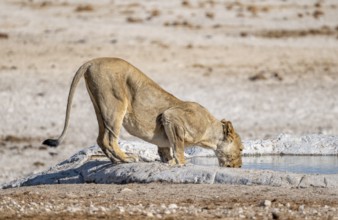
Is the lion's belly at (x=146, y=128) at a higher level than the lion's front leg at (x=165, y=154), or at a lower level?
higher

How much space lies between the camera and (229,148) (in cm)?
1215

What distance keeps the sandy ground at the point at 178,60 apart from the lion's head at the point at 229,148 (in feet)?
6.03

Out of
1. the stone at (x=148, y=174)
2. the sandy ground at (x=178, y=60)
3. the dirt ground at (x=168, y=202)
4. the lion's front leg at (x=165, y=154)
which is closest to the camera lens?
the dirt ground at (x=168, y=202)

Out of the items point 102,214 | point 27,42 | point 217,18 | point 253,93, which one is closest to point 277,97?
point 253,93

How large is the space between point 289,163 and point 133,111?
222 centimetres

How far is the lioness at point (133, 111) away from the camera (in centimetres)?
1158

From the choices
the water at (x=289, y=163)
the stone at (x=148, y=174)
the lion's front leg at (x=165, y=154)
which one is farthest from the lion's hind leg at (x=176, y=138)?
the water at (x=289, y=163)

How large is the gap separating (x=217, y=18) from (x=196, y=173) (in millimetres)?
21115

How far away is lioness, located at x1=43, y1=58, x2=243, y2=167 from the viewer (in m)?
11.6

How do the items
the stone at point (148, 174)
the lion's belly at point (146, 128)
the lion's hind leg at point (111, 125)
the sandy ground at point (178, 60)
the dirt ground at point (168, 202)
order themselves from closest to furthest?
1. the dirt ground at point (168, 202)
2. the stone at point (148, 174)
3. the lion's hind leg at point (111, 125)
4. the lion's belly at point (146, 128)
5. the sandy ground at point (178, 60)

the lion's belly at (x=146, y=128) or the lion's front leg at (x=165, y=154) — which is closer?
the lion's belly at (x=146, y=128)

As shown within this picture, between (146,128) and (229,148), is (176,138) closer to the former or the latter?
(146,128)

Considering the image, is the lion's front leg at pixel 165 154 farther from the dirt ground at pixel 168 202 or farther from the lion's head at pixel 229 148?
the dirt ground at pixel 168 202

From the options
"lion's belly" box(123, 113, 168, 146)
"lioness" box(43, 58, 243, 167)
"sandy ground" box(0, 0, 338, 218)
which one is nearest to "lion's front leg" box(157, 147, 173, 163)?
"lioness" box(43, 58, 243, 167)
